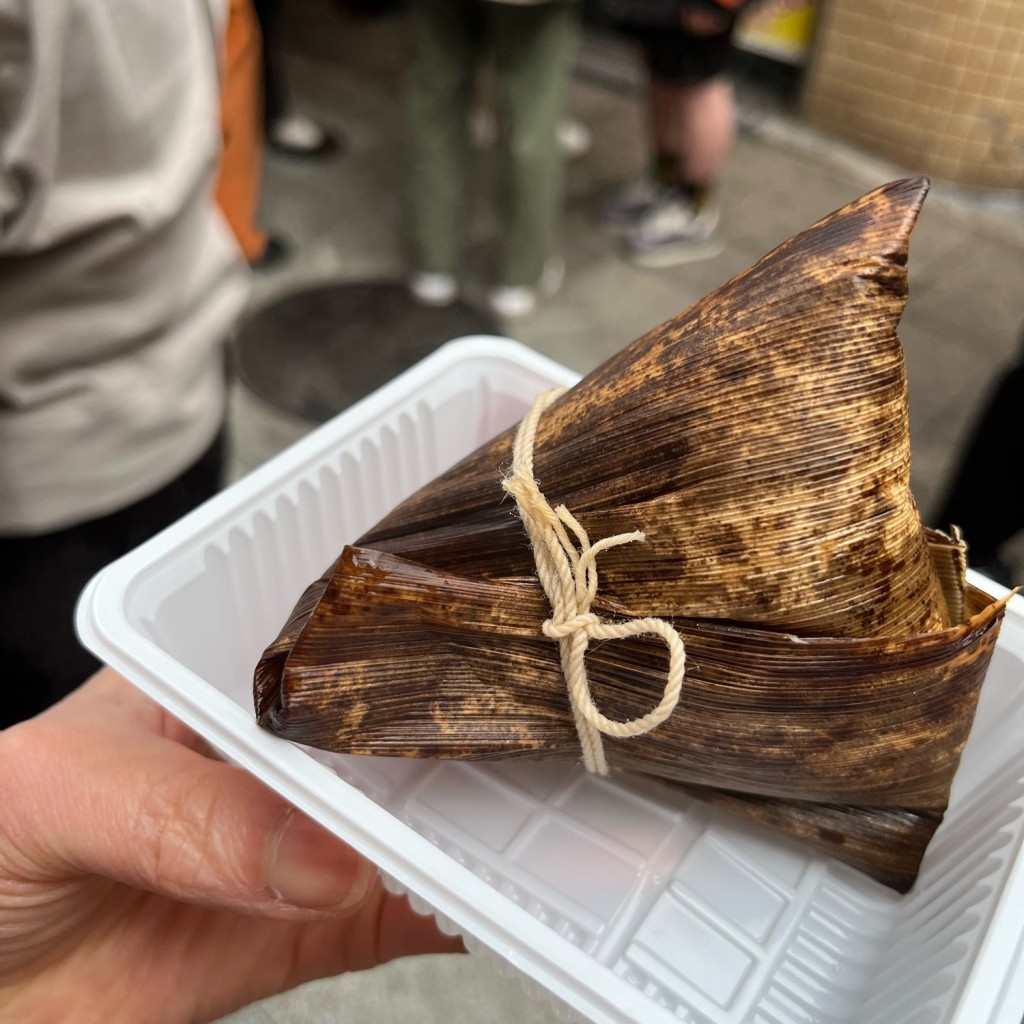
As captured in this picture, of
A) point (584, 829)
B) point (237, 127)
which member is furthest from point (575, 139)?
point (584, 829)

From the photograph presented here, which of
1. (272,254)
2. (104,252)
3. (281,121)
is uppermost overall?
(104,252)

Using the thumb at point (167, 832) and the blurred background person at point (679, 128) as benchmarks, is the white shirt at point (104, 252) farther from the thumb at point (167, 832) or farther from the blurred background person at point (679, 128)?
the blurred background person at point (679, 128)

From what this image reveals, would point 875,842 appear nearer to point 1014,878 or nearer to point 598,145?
point 1014,878

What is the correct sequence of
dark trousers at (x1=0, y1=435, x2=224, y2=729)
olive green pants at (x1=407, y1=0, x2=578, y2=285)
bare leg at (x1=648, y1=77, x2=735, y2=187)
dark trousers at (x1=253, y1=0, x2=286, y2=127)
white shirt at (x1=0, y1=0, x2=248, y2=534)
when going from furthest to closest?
dark trousers at (x1=253, y1=0, x2=286, y2=127) < bare leg at (x1=648, y1=77, x2=735, y2=187) < olive green pants at (x1=407, y1=0, x2=578, y2=285) < dark trousers at (x1=0, y1=435, x2=224, y2=729) < white shirt at (x1=0, y1=0, x2=248, y2=534)

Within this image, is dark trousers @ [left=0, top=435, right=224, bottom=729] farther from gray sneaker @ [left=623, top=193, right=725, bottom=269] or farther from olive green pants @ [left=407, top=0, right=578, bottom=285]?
gray sneaker @ [left=623, top=193, right=725, bottom=269]

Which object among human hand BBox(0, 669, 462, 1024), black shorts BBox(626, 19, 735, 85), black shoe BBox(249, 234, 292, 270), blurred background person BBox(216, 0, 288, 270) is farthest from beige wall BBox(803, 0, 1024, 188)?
human hand BBox(0, 669, 462, 1024)

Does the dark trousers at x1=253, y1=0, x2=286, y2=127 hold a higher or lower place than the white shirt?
lower

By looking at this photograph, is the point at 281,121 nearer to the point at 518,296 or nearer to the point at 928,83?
the point at 518,296
